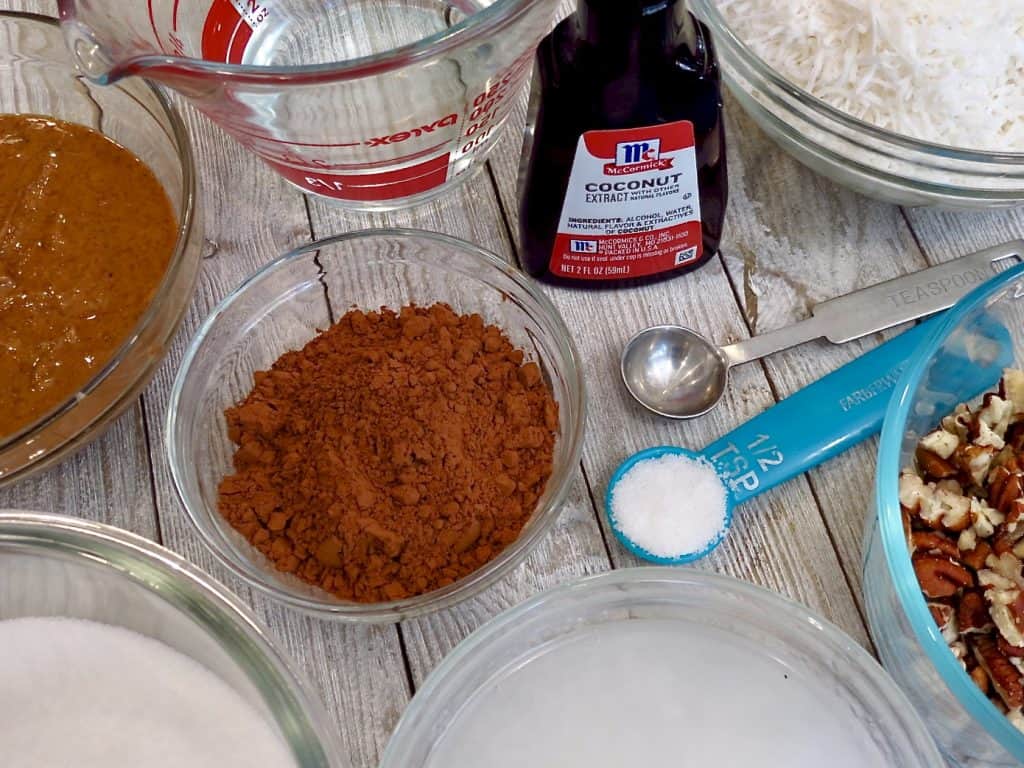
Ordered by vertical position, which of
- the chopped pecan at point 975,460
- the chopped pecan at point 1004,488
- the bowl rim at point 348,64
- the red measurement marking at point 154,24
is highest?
the red measurement marking at point 154,24

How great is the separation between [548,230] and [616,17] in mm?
240

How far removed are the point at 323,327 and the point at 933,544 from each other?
24.0 inches

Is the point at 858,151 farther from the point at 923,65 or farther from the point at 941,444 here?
the point at 941,444

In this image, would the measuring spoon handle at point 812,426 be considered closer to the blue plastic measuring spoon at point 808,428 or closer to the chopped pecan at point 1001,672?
the blue plastic measuring spoon at point 808,428

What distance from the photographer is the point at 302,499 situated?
83 cm

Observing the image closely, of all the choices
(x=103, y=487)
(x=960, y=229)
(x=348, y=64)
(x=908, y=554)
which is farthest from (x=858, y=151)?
(x=103, y=487)

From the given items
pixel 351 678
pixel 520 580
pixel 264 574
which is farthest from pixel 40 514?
pixel 520 580

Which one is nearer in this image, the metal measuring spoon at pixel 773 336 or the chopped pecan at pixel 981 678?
the chopped pecan at pixel 981 678

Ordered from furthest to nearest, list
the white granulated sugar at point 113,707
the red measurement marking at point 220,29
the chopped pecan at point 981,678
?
the red measurement marking at point 220,29, the chopped pecan at point 981,678, the white granulated sugar at point 113,707

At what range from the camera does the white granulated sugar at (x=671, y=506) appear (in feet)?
2.82

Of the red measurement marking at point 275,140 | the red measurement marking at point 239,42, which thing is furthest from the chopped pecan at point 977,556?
the red measurement marking at point 239,42

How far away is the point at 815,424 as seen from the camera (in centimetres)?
89

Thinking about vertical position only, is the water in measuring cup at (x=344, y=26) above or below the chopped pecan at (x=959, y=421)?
above

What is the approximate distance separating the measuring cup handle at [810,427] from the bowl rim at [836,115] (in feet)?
0.53
